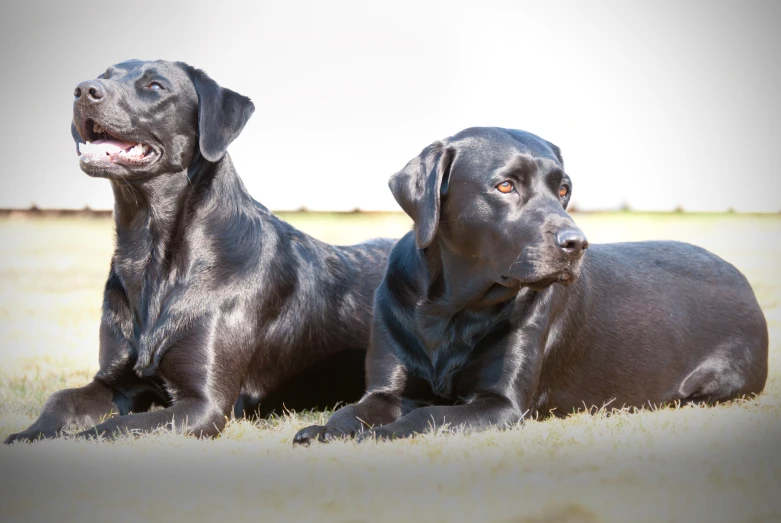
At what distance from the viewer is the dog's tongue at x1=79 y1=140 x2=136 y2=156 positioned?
435 cm

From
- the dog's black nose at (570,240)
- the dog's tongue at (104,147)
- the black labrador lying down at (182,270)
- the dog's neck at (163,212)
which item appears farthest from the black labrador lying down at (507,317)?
the dog's tongue at (104,147)

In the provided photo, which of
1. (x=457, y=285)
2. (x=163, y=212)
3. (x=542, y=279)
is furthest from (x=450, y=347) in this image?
(x=163, y=212)

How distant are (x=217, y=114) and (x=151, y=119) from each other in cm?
34

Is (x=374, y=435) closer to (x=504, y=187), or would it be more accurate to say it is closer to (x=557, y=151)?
(x=504, y=187)

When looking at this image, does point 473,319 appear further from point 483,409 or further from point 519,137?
point 519,137

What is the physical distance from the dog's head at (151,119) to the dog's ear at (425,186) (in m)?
0.97

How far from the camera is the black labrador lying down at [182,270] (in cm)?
431

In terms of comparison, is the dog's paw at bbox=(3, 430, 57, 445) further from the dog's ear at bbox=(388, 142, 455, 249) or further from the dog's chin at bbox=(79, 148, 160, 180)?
the dog's ear at bbox=(388, 142, 455, 249)

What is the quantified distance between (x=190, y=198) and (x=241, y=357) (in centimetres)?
83

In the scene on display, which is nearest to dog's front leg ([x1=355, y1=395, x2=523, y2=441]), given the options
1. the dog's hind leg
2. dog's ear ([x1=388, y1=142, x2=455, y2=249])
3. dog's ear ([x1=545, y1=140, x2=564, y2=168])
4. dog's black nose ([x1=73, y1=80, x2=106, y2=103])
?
dog's ear ([x1=388, y1=142, x2=455, y2=249])

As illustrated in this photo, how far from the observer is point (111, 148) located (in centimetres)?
439

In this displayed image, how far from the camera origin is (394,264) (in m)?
4.56

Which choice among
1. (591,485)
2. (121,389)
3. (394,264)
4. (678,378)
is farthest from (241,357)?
(678,378)

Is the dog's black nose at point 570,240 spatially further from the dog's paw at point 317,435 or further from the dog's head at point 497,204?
the dog's paw at point 317,435
